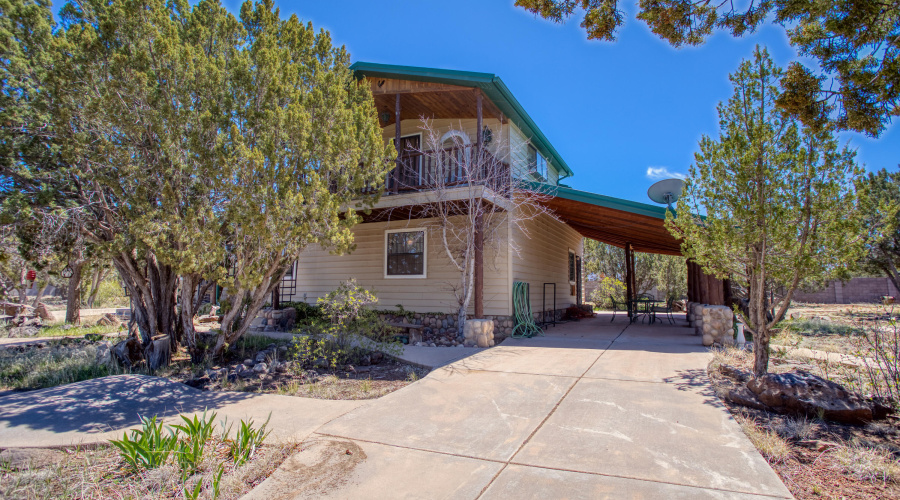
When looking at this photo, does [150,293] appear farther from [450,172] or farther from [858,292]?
[858,292]

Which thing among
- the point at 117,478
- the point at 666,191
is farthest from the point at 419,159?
the point at 117,478

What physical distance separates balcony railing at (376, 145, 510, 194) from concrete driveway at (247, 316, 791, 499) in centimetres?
408

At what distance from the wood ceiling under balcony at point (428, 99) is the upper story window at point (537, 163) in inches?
78.0

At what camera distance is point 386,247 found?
10.7 m

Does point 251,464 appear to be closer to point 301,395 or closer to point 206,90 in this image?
point 301,395

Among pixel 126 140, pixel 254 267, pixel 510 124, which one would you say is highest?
pixel 510 124

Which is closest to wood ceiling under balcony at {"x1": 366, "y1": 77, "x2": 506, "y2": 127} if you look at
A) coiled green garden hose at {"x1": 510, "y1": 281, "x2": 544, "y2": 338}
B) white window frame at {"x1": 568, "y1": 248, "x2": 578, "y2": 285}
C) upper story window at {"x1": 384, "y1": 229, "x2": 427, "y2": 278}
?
upper story window at {"x1": 384, "y1": 229, "x2": 427, "y2": 278}

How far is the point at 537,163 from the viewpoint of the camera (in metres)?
13.5

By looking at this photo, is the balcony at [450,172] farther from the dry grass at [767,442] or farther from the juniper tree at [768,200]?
the dry grass at [767,442]

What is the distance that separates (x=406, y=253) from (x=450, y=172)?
229 centimetres

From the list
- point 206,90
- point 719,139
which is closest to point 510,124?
point 719,139

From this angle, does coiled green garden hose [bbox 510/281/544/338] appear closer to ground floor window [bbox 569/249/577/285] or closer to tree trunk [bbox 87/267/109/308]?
ground floor window [bbox 569/249/577/285]

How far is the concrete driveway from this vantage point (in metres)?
2.67

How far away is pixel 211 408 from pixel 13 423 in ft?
5.05
